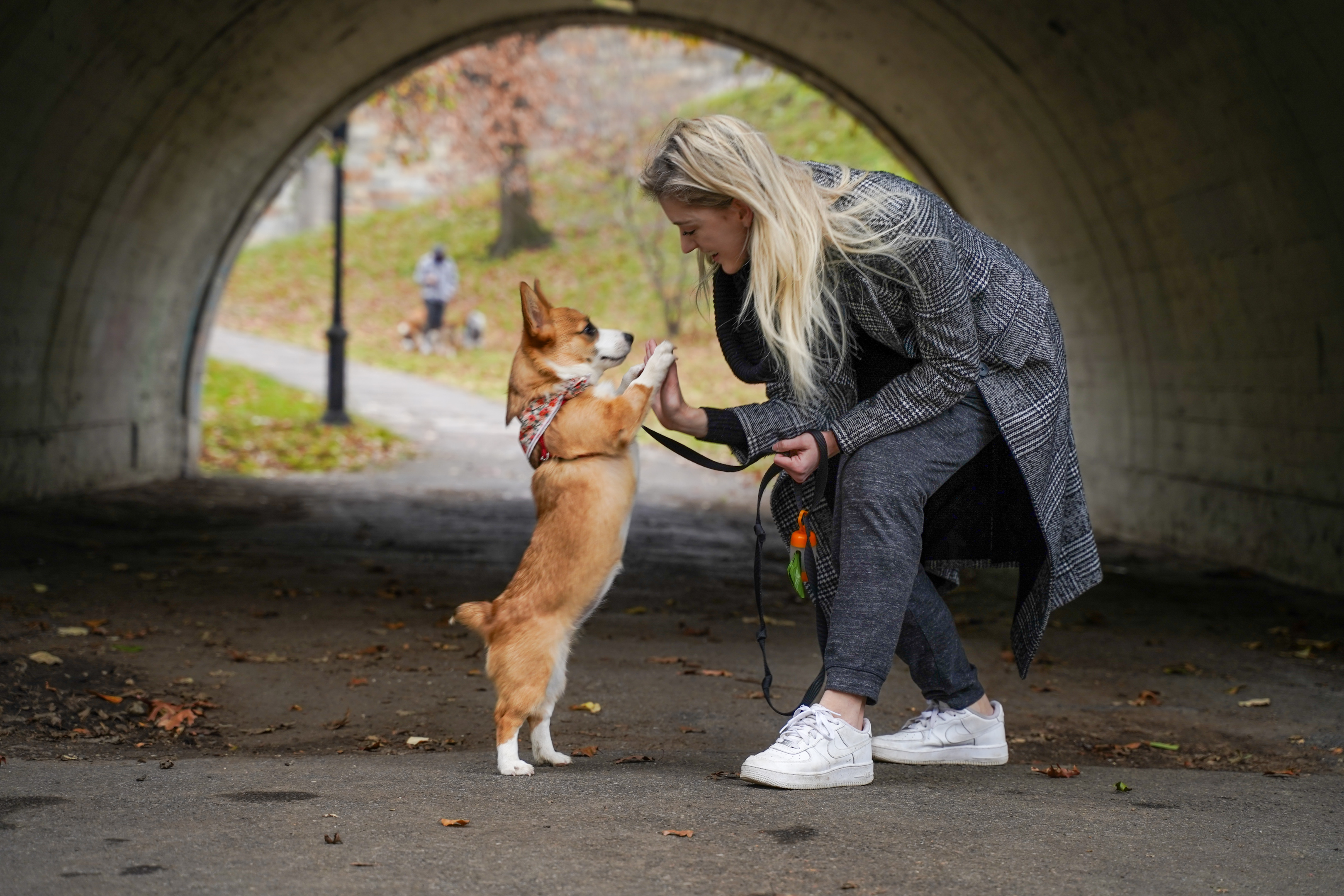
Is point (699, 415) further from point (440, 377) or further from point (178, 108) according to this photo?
point (440, 377)

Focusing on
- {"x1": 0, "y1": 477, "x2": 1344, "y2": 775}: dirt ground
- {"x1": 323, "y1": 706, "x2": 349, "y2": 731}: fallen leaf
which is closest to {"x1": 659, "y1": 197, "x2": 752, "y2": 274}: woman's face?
{"x1": 0, "y1": 477, "x2": 1344, "y2": 775}: dirt ground

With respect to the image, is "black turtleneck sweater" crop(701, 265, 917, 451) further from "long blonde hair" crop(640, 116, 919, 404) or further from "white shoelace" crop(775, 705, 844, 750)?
"white shoelace" crop(775, 705, 844, 750)

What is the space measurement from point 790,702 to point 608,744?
39.5 inches

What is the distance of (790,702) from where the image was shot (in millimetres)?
5328

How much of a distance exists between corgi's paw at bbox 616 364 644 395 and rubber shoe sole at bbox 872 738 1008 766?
137 centimetres

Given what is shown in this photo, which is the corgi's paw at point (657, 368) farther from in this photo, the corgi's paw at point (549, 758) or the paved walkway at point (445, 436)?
the paved walkway at point (445, 436)

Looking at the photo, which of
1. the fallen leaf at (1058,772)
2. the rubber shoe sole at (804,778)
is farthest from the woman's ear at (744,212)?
the fallen leaf at (1058,772)

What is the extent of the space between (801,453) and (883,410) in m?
0.27

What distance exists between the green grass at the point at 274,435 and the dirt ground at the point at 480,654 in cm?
466

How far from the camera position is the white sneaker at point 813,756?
141 inches

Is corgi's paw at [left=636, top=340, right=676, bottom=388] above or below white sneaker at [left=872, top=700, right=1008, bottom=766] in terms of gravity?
above

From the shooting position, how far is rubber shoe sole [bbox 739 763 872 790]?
11.8 feet

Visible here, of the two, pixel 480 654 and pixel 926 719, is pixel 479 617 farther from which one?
pixel 480 654

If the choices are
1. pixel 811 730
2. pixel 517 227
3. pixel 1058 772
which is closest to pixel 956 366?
pixel 811 730
